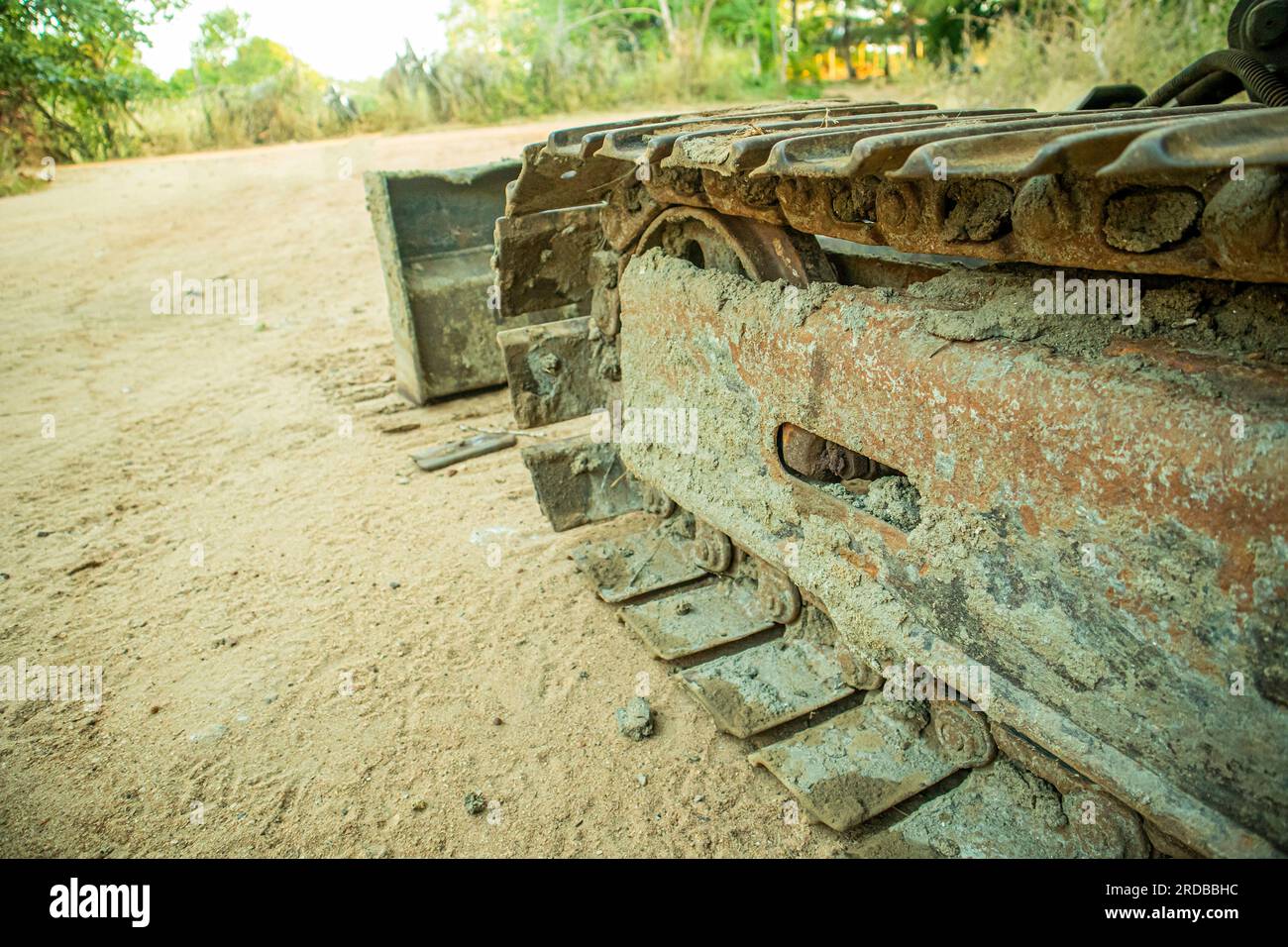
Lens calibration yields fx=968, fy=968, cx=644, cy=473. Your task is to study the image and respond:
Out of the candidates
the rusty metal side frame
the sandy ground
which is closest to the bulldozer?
the rusty metal side frame

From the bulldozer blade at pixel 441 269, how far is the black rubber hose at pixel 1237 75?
156 inches

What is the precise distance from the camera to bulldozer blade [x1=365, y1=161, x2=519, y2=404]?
6.00 meters

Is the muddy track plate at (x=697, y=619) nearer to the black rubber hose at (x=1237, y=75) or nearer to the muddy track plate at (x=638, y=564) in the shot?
the muddy track plate at (x=638, y=564)

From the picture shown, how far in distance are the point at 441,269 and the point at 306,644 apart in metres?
3.20

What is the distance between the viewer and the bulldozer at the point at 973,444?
68.6 inches

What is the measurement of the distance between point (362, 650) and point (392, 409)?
302cm

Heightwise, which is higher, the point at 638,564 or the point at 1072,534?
the point at 1072,534

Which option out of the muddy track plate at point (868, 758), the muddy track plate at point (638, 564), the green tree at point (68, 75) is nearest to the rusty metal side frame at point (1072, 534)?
the muddy track plate at point (868, 758)

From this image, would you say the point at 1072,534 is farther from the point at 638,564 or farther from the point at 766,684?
the point at 638,564

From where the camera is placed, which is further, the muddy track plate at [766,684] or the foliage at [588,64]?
the foliage at [588,64]

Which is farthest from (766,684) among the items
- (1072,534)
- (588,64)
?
(588,64)

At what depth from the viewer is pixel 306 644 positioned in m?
3.68

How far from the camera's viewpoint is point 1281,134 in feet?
4.69
